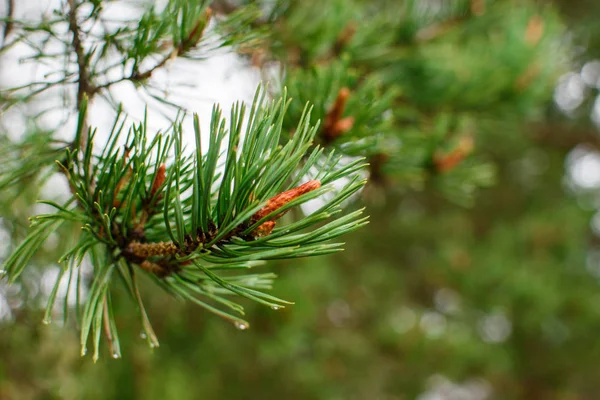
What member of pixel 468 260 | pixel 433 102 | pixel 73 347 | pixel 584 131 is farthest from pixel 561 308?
pixel 73 347

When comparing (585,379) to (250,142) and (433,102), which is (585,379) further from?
(250,142)

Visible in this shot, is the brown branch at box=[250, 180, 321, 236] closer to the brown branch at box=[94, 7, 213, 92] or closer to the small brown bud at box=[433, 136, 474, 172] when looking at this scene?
the brown branch at box=[94, 7, 213, 92]

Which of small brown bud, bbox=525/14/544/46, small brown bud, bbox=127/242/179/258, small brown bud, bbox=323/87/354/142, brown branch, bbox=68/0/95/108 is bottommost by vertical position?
small brown bud, bbox=127/242/179/258

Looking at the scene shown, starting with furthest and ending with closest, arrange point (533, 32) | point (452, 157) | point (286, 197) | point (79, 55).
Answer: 1. point (533, 32)
2. point (452, 157)
3. point (79, 55)
4. point (286, 197)

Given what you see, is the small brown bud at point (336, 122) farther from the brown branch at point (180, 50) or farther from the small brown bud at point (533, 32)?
the small brown bud at point (533, 32)

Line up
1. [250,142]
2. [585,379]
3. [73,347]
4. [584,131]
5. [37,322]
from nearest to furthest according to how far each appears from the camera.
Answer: [250,142], [37,322], [73,347], [584,131], [585,379]

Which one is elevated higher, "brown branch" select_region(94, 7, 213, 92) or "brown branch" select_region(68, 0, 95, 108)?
"brown branch" select_region(94, 7, 213, 92)

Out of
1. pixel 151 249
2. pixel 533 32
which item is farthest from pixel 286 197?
pixel 533 32

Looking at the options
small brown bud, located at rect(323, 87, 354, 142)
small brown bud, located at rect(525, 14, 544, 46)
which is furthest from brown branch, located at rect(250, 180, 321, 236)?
small brown bud, located at rect(525, 14, 544, 46)

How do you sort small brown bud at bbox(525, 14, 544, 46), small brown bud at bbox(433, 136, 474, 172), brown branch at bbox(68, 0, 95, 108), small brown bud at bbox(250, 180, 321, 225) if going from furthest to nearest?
small brown bud at bbox(525, 14, 544, 46) → small brown bud at bbox(433, 136, 474, 172) → brown branch at bbox(68, 0, 95, 108) → small brown bud at bbox(250, 180, 321, 225)

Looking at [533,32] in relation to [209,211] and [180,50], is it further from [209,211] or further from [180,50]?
[209,211]

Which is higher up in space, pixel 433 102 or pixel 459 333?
pixel 459 333
